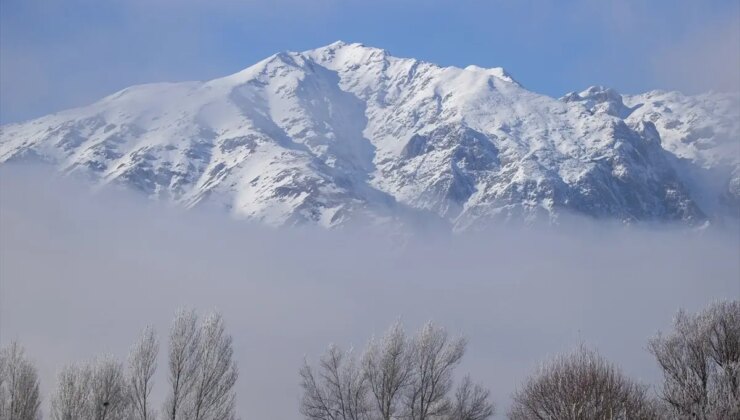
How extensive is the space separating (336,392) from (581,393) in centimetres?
2883

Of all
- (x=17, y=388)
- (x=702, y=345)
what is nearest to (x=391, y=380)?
(x=702, y=345)

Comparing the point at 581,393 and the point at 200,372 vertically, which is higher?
the point at 200,372

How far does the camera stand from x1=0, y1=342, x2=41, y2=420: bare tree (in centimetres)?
6456

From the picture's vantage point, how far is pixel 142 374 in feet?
213

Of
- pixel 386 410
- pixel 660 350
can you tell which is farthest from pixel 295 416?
pixel 660 350

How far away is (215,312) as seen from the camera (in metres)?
68.6

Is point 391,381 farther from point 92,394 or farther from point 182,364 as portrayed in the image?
point 92,394

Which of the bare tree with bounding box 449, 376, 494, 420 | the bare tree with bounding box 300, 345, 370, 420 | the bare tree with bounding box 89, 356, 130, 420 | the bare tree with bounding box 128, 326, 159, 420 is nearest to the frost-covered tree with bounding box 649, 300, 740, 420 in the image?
the bare tree with bounding box 449, 376, 494, 420

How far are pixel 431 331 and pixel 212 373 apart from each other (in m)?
19.5

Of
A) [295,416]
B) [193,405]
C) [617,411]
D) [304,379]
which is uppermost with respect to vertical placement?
[295,416]

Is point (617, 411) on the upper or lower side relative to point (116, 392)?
lower

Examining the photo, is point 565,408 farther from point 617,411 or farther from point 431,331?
point 431,331

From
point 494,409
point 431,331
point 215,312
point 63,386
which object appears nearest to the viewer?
point 63,386

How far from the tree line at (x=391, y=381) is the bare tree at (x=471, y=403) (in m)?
0.11
